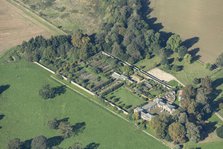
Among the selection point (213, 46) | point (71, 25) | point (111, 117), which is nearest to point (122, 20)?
point (71, 25)

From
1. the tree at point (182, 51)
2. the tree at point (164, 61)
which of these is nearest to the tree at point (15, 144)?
the tree at point (164, 61)

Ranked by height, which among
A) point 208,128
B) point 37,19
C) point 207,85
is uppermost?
point 37,19

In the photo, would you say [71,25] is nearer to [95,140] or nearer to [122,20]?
[122,20]

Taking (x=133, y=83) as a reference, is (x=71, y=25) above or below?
above

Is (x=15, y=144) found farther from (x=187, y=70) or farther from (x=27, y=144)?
(x=187, y=70)

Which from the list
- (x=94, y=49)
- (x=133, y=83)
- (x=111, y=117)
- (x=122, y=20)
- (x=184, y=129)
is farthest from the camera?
(x=122, y=20)

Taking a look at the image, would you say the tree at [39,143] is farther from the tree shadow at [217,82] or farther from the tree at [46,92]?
the tree shadow at [217,82]

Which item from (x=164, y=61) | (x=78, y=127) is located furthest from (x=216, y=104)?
(x=78, y=127)
